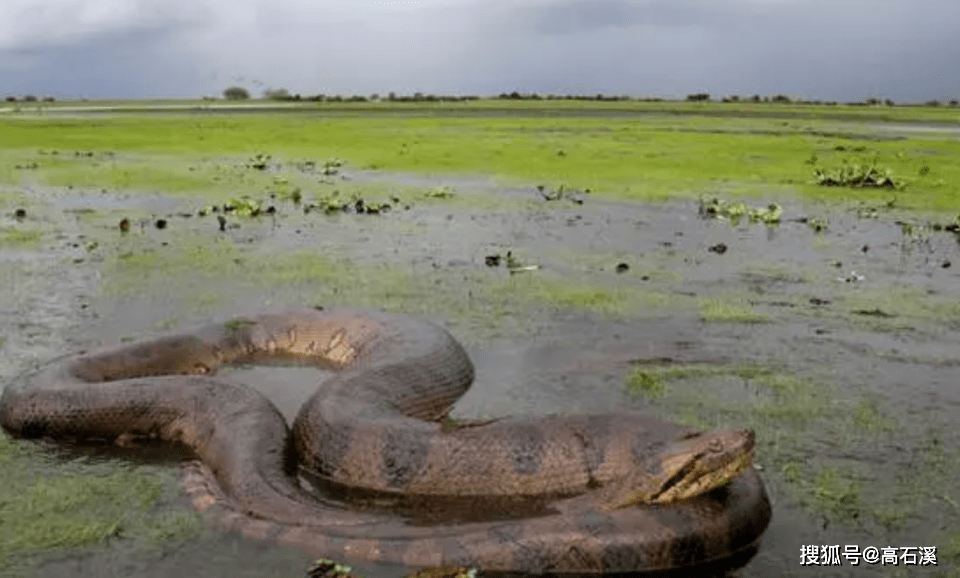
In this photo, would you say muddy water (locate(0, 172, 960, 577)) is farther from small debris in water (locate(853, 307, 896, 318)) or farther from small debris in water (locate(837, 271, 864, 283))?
small debris in water (locate(837, 271, 864, 283))

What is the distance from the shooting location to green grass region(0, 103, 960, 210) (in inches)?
1090

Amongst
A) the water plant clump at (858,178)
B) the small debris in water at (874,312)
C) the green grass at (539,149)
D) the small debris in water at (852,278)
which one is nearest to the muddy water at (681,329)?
the small debris in water at (874,312)

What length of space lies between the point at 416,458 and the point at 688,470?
6.83 ft

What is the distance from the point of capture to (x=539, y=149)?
37.5m

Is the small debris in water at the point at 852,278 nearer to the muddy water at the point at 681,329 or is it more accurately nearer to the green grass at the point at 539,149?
the muddy water at the point at 681,329

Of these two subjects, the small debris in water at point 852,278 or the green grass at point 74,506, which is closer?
the green grass at point 74,506

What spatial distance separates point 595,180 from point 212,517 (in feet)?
71.8

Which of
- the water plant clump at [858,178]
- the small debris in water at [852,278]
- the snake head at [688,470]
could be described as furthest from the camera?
the water plant clump at [858,178]

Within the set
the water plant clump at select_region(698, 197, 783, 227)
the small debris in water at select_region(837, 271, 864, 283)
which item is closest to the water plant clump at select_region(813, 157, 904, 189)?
the water plant clump at select_region(698, 197, 783, 227)

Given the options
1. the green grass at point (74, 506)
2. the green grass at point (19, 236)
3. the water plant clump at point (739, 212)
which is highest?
the water plant clump at point (739, 212)

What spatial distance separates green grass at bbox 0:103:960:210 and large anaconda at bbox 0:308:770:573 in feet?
54.1

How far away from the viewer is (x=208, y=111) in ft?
248

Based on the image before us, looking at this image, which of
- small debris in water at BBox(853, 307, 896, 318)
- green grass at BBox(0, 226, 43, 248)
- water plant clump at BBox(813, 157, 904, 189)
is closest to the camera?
small debris in water at BBox(853, 307, 896, 318)

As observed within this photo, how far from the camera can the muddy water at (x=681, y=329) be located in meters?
7.32
